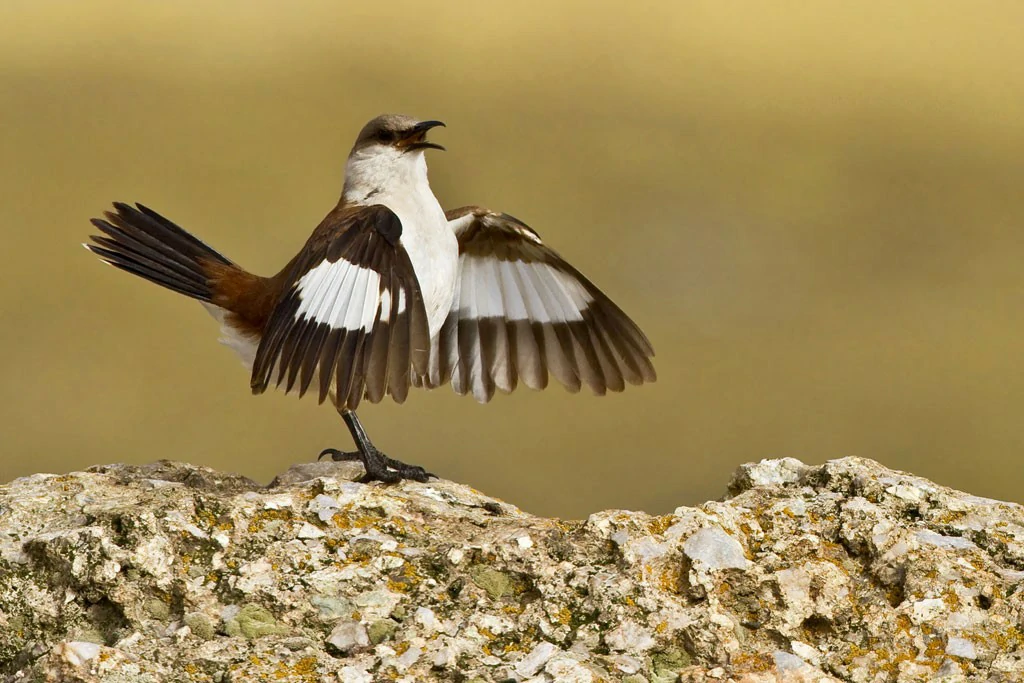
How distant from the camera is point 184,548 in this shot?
3592 mm

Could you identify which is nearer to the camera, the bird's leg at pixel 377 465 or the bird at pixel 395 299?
the bird at pixel 395 299

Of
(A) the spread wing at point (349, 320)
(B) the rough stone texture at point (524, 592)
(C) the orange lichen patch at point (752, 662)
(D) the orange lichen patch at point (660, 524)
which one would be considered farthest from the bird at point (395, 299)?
(C) the orange lichen patch at point (752, 662)

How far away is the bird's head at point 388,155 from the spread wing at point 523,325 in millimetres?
564

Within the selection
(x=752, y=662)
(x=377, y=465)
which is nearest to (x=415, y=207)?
(x=377, y=465)

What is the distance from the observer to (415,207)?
20.2 ft

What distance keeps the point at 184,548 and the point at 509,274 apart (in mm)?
3747

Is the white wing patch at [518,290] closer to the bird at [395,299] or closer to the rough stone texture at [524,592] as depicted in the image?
the bird at [395,299]

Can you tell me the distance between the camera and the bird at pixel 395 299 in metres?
5.22

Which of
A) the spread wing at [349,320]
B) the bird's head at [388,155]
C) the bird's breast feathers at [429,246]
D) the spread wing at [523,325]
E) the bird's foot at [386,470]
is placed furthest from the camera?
the spread wing at [523,325]

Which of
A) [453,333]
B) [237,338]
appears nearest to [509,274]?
[453,333]

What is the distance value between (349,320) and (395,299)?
0.90 feet

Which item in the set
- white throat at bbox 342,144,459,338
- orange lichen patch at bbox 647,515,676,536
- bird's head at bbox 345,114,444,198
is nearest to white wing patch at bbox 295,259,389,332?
white throat at bbox 342,144,459,338

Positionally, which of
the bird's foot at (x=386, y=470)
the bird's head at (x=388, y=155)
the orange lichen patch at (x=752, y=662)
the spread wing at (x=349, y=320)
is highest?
the bird's head at (x=388, y=155)

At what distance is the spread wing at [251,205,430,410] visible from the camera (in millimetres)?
5102
